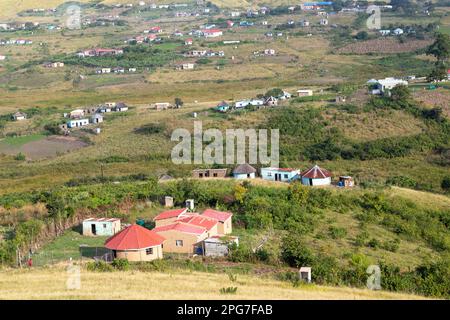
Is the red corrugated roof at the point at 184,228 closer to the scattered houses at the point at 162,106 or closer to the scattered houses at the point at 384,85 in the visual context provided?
the scattered houses at the point at 384,85

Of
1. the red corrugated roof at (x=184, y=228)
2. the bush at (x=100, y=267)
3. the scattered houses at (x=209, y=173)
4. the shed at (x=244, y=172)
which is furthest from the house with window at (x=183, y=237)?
the scattered houses at (x=209, y=173)

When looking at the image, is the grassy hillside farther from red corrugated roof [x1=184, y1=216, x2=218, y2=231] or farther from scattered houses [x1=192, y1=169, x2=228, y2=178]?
scattered houses [x1=192, y1=169, x2=228, y2=178]

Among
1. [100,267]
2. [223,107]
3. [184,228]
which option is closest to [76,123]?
[223,107]

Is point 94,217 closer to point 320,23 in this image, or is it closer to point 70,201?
point 70,201

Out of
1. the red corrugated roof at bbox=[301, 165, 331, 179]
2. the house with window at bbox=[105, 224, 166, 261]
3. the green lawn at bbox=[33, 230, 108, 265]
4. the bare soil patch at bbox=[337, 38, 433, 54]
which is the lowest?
the bare soil patch at bbox=[337, 38, 433, 54]

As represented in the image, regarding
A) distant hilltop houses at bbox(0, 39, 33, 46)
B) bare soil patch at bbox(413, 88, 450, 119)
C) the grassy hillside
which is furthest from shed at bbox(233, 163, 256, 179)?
distant hilltop houses at bbox(0, 39, 33, 46)

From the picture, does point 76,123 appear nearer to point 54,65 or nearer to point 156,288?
point 54,65
